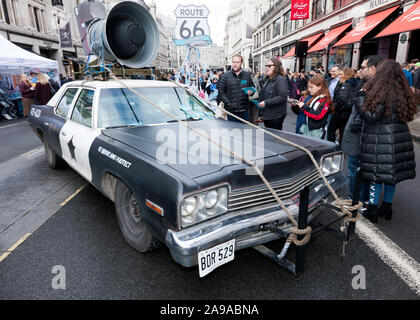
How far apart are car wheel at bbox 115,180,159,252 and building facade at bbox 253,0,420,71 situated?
478 inches

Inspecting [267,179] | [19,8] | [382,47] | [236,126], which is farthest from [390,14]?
[19,8]

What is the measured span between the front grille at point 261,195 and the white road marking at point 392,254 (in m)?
1.11

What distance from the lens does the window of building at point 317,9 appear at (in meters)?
19.9

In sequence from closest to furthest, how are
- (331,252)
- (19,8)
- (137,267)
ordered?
(137,267) < (331,252) < (19,8)

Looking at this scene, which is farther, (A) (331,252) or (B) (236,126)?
(B) (236,126)

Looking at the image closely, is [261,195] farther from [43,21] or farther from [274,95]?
[43,21]

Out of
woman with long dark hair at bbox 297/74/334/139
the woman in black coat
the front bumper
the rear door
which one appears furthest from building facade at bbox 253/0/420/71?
the front bumper

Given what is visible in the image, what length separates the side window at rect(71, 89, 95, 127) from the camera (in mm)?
3322

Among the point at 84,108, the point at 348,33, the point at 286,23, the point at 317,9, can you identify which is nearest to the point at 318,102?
the point at 84,108

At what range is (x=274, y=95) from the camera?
4.85 m

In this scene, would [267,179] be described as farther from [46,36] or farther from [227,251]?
[46,36]

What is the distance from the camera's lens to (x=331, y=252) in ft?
8.87

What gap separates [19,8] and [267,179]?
1144 inches

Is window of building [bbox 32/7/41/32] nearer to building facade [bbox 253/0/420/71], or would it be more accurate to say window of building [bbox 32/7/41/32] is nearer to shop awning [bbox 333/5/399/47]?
building facade [bbox 253/0/420/71]
